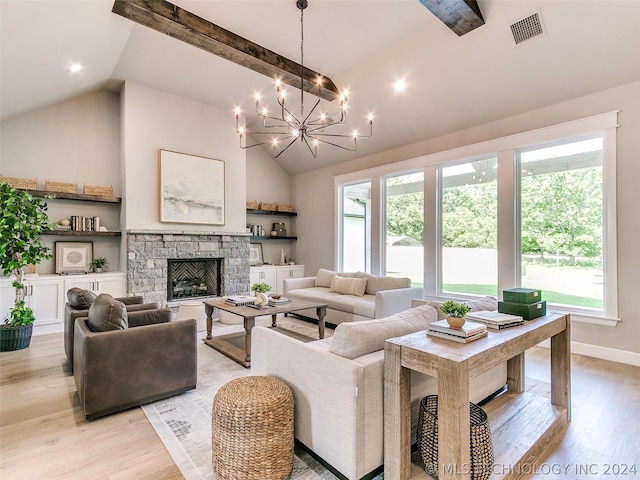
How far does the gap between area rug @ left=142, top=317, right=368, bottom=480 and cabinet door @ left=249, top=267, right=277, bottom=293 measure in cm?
313

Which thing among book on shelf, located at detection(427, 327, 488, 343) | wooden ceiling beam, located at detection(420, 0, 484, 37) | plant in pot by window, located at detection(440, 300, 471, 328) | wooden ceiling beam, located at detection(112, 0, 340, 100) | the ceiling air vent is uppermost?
wooden ceiling beam, located at detection(112, 0, 340, 100)

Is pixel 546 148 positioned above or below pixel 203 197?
above

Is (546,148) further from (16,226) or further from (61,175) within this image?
(61,175)

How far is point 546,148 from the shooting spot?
421cm

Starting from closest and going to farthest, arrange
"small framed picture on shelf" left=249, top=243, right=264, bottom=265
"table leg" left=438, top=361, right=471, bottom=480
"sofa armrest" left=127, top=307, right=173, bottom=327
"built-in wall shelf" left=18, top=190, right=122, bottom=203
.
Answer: "table leg" left=438, top=361, right=471, bottom=480, "sofa armrest" left=127, top=307, right=173, bottom=327, "built-in wall shelf" left=18, top=190, right=122, bottom=203, "small framed picture on shelf" left=249, top=243, right=264, bottom=265

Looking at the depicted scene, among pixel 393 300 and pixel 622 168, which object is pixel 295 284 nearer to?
pixel 393 300

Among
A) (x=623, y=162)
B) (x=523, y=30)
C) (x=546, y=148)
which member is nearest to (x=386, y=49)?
(x=523, y=30)

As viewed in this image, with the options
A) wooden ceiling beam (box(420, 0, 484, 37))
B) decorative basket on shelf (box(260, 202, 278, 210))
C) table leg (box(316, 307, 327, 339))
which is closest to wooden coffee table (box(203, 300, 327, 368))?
table leg (box(316, 307, 327, 339))

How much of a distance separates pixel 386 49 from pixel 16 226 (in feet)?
16.4

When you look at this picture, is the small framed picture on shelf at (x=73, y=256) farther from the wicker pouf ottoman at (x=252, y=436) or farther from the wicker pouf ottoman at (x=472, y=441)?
the wicker pouf ottoman at (x=472, y=441)

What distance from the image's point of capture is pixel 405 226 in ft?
19.0

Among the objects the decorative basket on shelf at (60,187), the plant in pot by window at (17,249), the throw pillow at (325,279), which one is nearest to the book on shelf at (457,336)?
the throw pillow at (325,279)

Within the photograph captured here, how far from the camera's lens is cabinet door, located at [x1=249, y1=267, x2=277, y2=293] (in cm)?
675

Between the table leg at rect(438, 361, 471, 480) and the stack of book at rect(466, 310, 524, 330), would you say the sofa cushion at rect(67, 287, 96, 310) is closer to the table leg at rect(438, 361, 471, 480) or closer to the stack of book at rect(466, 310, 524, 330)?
the table leg at rect(438, 361, 471, 480)
